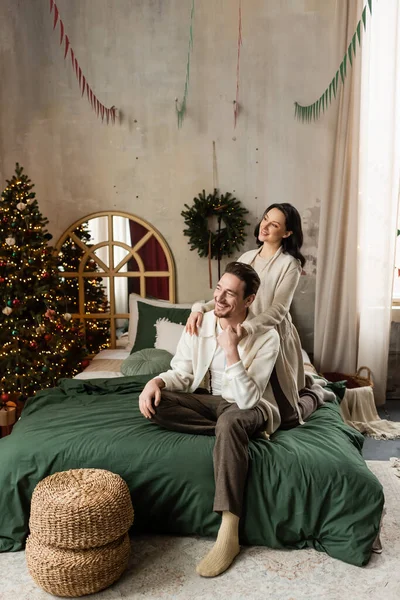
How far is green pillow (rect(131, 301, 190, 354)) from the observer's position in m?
4.49

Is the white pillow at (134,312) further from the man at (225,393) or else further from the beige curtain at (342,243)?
the man at (225,393)

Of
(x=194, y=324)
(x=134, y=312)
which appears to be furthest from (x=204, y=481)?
(x=134, y=312)

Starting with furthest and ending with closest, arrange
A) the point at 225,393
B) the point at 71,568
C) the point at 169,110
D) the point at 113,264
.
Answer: the point at 113,264 < the point at 169,110 < the point at 225,393 < the point at 71,568

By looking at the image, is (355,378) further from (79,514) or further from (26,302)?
(79,514)

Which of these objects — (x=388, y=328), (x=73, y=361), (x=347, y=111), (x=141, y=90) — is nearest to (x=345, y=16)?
(x=347, y=111)

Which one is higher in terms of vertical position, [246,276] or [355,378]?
[246,276]

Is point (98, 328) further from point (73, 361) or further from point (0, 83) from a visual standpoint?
point (0, 83)

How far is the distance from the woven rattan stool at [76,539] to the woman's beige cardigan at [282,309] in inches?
41.5

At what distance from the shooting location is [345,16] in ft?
14.7

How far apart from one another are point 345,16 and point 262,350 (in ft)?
10.3

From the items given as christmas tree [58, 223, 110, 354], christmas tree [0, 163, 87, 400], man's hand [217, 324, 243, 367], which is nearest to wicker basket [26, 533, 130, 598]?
man's hand [217, 324, 243, 367]

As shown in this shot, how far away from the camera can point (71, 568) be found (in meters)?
2.16

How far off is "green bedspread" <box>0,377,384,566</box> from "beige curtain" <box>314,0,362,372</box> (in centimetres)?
206

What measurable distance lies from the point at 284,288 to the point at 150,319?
172cm
